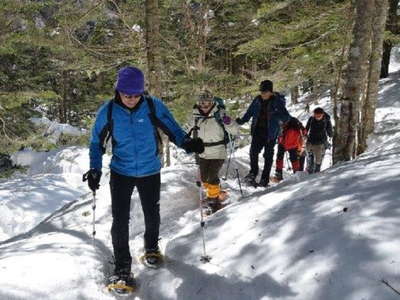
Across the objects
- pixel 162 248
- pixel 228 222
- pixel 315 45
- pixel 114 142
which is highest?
pixel 315 45

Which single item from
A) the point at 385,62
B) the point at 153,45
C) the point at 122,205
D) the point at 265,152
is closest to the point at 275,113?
the point at 265,152

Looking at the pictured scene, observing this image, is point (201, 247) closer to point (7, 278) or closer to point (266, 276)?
point (266, 276)

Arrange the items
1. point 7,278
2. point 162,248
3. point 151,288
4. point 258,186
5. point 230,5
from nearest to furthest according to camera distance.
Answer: point 7,278 → point 151,288 → point 162,248 → point 258,186 → point 230,5

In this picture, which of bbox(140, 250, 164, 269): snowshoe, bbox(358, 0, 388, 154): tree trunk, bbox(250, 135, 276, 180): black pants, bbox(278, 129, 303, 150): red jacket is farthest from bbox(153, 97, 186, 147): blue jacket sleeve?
bbox(358, 0, 388, 154): tree trunk

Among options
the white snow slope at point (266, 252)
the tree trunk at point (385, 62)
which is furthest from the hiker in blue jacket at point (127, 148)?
the tree trunk at point (385, 62)

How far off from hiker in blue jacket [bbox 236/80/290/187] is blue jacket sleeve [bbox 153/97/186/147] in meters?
3.35

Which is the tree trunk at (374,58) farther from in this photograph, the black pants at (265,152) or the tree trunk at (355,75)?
the black pants at (265,152)

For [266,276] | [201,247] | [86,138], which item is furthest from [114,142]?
[86,138]

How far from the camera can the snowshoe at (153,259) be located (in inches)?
208

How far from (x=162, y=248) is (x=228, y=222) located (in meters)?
1.05

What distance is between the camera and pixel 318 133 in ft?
37.5

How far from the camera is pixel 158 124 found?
498 cm

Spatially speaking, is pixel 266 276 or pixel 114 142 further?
pixel 114 142

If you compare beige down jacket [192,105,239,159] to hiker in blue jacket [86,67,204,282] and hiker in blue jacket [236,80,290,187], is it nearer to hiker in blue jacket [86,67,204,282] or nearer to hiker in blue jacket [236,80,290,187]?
hiker in blue jacket [236,80,290,187]
